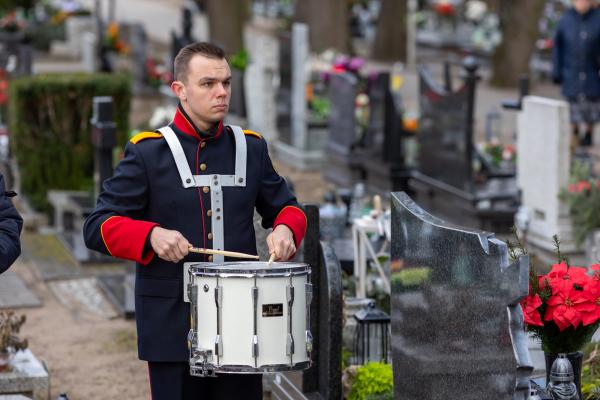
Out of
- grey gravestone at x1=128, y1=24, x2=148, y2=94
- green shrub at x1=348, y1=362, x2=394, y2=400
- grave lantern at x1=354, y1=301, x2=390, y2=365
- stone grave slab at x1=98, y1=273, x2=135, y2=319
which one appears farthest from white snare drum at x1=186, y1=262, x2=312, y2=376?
grey gravestone at x1=128, y1=24, x2=148, y2=94

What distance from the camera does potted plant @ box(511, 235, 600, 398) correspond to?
586 centimetres

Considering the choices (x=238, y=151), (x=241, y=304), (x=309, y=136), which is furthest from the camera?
→ (x=309, y=136)

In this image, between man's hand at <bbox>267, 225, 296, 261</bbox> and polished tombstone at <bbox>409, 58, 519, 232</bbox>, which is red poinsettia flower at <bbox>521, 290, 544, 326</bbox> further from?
polished tombstone at <bbox>409, 58, 519, 232</bbox>

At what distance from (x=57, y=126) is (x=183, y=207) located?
8.87m

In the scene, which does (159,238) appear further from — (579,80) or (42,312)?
(579,80)

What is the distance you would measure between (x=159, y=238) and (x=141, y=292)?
0.36 m

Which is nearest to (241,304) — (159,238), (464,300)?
(159,238)

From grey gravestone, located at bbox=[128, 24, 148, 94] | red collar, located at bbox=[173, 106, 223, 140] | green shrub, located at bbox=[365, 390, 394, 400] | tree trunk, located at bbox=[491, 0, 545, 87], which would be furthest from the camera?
grey gravestone, located at bbox=[128, 24, 148, 94]

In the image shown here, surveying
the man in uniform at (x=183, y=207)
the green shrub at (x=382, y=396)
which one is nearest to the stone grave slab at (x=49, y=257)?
the green shrub at (x=382, y=396)

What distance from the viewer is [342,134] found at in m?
16.3

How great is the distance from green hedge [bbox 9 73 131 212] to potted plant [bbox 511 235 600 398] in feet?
28.1

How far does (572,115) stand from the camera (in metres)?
15.9

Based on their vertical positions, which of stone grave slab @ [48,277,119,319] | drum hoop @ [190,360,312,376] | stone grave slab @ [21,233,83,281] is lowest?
stone grave slab @ [48,277,119,319]

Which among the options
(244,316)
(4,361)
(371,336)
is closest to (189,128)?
(244,316)
